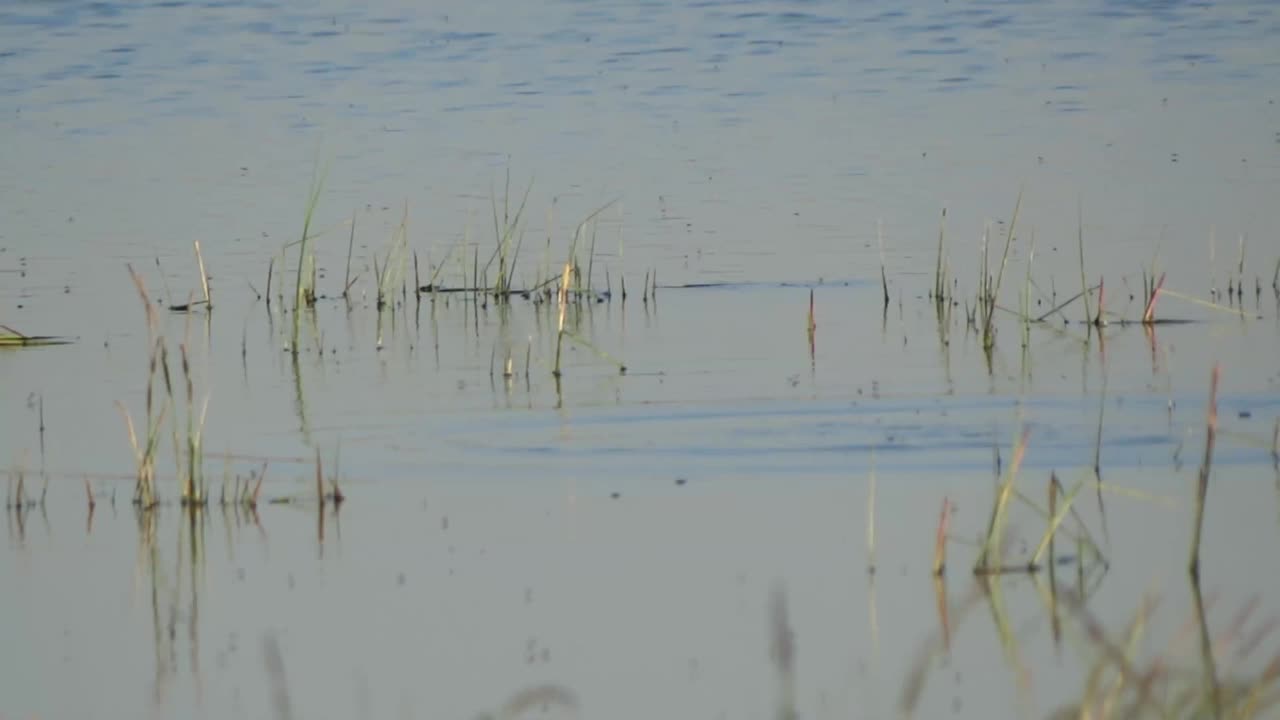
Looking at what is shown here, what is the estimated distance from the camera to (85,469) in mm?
8414

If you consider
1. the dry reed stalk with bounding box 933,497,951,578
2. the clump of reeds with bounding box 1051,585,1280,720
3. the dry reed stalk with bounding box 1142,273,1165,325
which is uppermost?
the dry reed stalk with bounding box 1142,273,1165,325

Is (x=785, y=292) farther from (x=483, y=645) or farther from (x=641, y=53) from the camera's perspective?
(x=641, y=53)

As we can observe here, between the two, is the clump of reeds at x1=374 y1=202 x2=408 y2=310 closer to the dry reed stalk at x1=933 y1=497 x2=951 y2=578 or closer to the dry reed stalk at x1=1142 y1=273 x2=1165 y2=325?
the dry reed stalk at x1=1142 y1=273 x2=1165 y2=325

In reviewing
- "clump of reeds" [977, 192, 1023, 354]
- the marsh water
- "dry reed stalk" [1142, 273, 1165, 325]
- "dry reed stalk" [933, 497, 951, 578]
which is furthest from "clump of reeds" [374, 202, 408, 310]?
"dry reed stalk" [933, 497, 951, 578]

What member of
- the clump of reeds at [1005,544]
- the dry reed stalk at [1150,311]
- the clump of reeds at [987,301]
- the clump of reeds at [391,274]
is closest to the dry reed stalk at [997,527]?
the clump of reeds at [1005,544]

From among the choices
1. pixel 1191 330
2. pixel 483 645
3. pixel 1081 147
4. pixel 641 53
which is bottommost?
pixel 483 645

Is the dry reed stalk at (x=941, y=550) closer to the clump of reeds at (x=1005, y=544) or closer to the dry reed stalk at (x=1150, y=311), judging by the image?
the clump of reeds at (x=1005, y=544)

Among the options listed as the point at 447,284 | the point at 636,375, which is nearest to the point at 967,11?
the point at 447,284

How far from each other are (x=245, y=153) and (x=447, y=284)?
7.04 metres

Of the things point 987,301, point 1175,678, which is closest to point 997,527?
point 1175,678

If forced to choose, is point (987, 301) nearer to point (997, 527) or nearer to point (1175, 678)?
point (997, 527)

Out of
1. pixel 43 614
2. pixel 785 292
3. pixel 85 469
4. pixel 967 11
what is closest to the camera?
pixel 43 614

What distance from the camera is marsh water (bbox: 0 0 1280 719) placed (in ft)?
19.5

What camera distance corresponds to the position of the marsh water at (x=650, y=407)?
19.5ft
